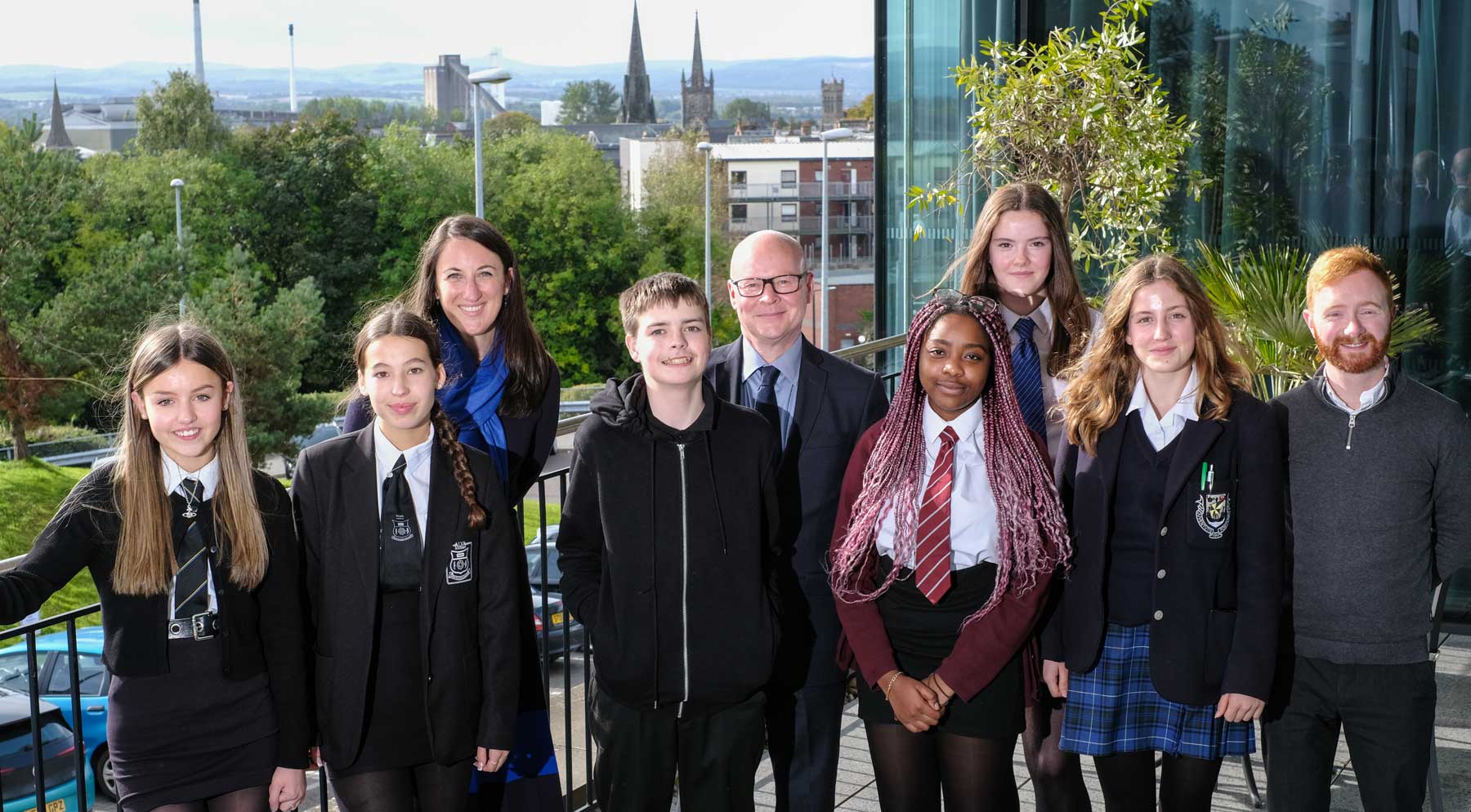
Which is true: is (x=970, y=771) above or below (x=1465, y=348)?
below

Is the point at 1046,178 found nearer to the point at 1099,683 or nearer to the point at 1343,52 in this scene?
the point at 1343,52

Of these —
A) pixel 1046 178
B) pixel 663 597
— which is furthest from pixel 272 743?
pixel 1046 178

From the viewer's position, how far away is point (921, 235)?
23.9 feet

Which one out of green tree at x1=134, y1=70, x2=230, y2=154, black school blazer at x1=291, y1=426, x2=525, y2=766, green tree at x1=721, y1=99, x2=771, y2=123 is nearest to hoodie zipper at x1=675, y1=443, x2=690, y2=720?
black school blazer at x1=291, y1=426, x2=525, y2=766

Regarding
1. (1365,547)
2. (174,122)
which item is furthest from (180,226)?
(1365,547)

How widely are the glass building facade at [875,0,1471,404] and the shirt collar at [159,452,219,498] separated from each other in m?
5.19

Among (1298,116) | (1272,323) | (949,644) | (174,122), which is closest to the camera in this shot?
(949,644)

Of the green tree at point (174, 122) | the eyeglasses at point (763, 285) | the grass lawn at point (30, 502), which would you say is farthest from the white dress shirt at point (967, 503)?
the green tree at point (174, 122)

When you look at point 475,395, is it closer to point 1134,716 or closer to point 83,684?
point 1134,716

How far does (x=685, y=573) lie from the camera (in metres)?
2.58

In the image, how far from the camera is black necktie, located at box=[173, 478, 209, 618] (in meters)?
2.32

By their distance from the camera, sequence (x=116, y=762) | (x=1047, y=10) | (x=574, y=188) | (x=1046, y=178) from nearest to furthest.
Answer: (x=116, y=762)
(x=1046, y=178)
(x=1047, y=10)
(x=574, y=188)

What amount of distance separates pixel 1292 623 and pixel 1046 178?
11.3 ft

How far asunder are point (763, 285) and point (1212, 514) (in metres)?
1.05
